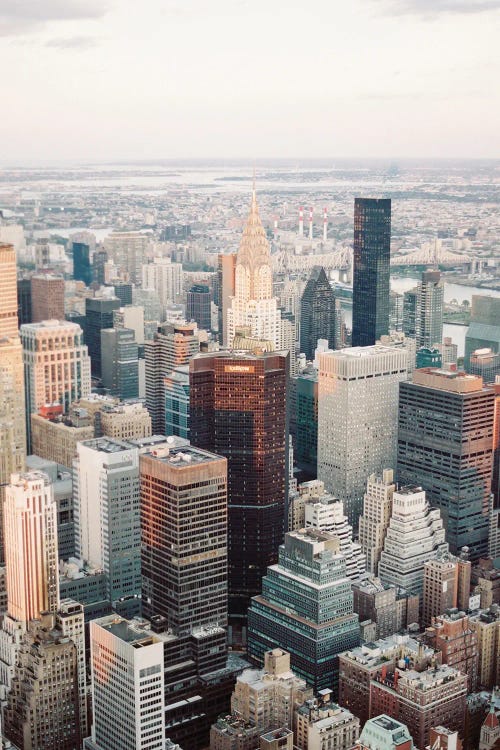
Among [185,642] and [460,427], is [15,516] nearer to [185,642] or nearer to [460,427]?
[185,642]

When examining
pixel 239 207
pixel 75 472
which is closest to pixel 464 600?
pixel 75 472

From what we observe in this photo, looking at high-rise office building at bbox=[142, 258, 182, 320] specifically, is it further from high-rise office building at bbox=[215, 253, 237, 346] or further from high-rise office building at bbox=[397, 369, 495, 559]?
high-rise office building at bbox=[397, 369, 495, 559]

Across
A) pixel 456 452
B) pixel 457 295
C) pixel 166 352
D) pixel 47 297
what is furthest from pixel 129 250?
pixel 456 452

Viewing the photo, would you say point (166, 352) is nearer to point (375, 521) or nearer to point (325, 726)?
point (375, 521)

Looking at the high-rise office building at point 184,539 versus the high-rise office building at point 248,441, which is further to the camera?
the high-rise office building at point 248,441

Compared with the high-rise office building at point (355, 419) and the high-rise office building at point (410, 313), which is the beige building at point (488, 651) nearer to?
the high-rise office building at point (355, 419)

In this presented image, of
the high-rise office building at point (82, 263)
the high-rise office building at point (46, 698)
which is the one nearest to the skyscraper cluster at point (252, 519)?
the high-rise office building at point (46, 698)
